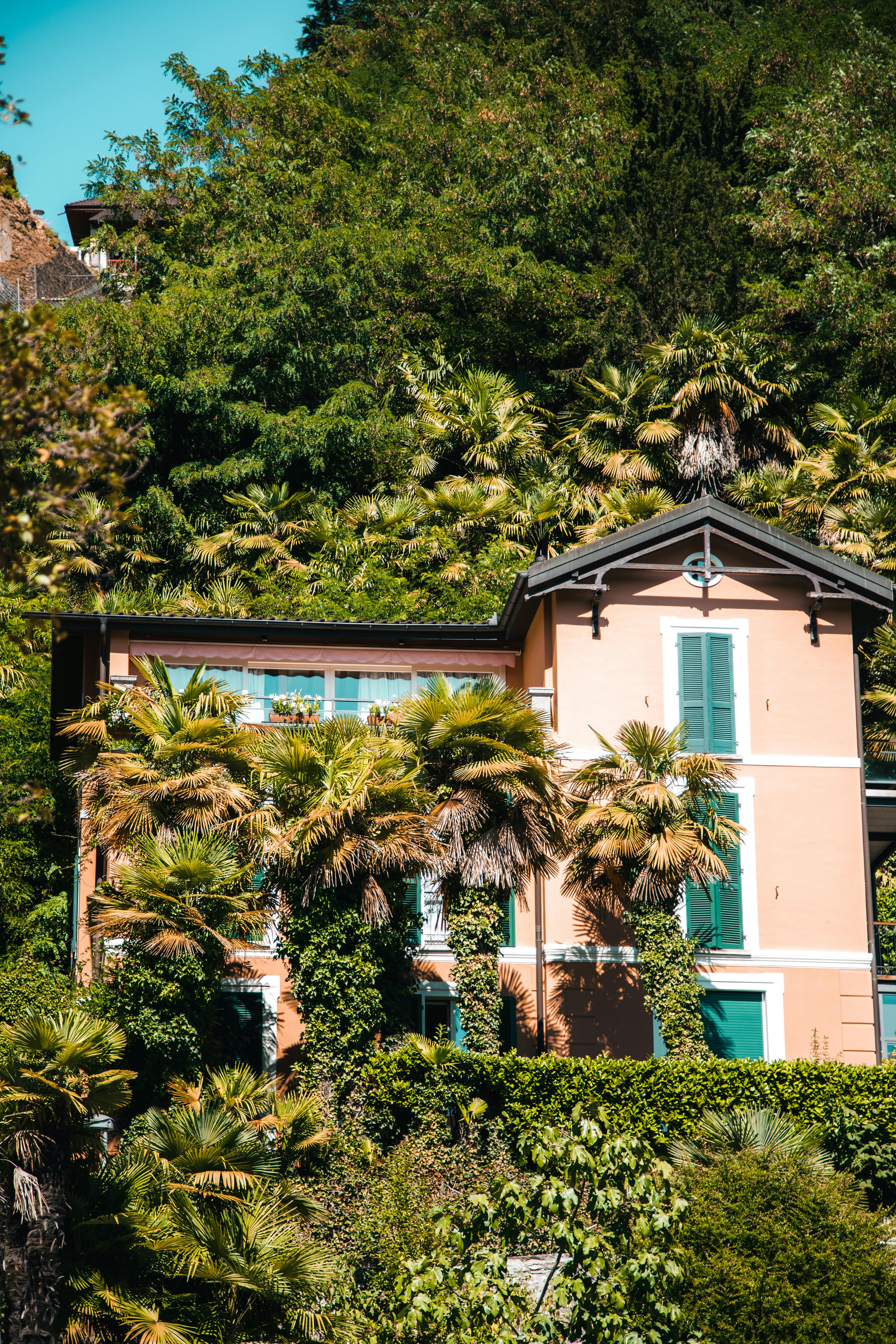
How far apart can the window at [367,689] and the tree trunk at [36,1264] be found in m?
11.2

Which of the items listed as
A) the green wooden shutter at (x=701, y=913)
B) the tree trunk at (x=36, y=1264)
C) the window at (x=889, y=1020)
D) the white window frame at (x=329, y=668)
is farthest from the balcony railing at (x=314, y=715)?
the window at (x=889, y=1020)

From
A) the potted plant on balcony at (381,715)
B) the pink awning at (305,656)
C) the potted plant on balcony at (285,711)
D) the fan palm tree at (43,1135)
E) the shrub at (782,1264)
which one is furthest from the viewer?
the pink awning at (305,656)

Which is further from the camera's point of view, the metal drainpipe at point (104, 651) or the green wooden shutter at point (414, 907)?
the metal drainpipe at point (104, 651)

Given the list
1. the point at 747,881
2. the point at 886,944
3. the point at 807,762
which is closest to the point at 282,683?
the point at 747,881

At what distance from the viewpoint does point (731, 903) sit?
2270 cm

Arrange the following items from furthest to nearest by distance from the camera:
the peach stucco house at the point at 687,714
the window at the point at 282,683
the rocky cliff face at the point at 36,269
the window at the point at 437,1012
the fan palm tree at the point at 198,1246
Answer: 1. the rocky cliff face at the point at 36,269
2. the window at the point at 282,683
3. the window at the point at 437,1012
4. the peach stucco house at the point at 687,714
5. the fan palm tree at the point at 198,1246

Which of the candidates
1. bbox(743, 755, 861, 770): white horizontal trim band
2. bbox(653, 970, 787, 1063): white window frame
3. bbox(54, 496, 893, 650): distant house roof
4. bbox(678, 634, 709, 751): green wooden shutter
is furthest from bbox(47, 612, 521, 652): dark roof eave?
bbox(653, 970, 787, 1063): white window frame

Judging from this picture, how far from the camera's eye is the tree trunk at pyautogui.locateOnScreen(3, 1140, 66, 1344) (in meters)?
14.6

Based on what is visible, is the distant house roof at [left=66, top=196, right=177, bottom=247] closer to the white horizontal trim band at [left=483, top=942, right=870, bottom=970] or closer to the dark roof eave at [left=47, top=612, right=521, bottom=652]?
the dark roof eave at [left=47, top=612, right=521, bottom=652]

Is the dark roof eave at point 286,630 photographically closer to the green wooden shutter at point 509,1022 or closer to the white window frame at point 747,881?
the white window frame at point 747,881

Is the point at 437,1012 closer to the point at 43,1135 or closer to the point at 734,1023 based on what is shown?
the point at 734,1023

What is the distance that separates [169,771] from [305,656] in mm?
4796

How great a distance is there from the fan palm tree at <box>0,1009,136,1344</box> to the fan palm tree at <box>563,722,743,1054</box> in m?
7.21

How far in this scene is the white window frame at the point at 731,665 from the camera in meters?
23.6
